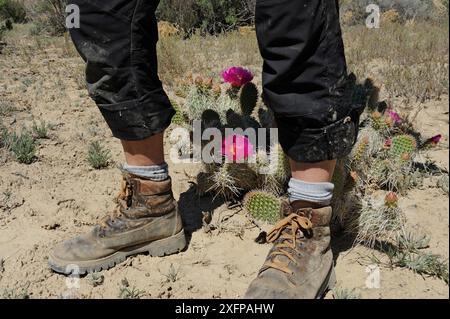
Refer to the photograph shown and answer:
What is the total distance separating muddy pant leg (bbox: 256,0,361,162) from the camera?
1.37 meters

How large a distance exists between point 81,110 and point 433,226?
2.28 metres

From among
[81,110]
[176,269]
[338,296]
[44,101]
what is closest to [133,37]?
[176,269]

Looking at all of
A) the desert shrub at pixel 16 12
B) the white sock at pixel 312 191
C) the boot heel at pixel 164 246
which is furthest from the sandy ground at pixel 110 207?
the desert shrub at pixel 16 12

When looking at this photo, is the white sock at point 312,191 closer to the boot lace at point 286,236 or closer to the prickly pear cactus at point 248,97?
the boot lace at point 286,236

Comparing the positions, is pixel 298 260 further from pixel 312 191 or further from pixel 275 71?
pixel 275 71

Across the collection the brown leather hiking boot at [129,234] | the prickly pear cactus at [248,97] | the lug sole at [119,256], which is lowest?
the lug sole at [119,256]

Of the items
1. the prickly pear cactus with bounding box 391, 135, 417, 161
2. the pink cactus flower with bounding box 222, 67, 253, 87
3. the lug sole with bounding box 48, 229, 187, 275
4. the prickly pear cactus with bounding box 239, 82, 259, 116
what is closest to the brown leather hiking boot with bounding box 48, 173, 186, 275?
the lug sole with bounding box 48, 229, 187, 275

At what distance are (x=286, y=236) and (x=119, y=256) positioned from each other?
25.1 inches

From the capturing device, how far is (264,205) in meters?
2.02

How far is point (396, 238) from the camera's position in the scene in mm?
1805

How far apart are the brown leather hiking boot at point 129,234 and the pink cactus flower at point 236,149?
1.12 feet

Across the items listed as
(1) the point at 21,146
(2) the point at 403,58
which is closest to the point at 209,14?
(2) the point at 403,58

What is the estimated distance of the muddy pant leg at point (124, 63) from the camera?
154 centimetres
